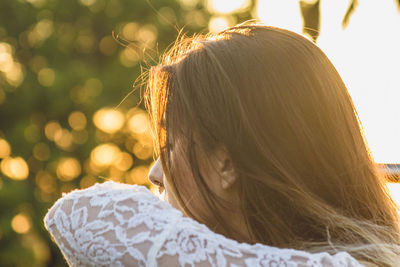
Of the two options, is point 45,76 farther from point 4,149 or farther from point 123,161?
point 123,161

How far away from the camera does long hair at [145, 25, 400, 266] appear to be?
4.86ft

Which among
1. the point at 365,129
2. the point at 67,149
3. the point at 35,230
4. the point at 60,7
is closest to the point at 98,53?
the point at 60,7

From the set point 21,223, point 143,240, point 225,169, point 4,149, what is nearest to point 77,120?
point 4,149

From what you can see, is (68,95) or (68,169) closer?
(68,95)

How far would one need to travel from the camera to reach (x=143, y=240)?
1.26 m

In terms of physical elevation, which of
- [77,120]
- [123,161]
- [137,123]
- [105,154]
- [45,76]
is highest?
[45,76]

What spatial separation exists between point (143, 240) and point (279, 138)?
1.43 ft

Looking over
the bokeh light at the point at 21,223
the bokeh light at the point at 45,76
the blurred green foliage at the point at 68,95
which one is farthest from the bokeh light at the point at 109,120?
the bokeh light at the point at 21,223

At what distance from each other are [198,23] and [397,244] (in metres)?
14.9

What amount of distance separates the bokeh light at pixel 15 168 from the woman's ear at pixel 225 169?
45.0 ft

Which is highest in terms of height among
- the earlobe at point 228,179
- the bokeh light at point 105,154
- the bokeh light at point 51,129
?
the earlobe at point 228,179

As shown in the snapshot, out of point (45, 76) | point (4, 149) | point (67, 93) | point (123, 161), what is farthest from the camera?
point (123, 161)

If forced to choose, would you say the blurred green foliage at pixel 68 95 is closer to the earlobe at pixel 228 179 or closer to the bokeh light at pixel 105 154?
the bokeh light at pixel 105 154

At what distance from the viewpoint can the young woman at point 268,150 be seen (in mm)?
1480
